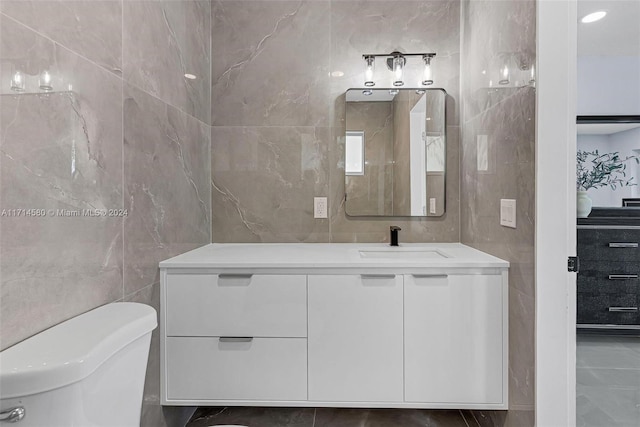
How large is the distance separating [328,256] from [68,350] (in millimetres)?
1084

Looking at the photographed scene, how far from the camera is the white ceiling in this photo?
8.16 feet

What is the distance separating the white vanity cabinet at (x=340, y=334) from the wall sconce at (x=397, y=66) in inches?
45.5

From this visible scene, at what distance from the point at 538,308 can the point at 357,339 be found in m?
0.70

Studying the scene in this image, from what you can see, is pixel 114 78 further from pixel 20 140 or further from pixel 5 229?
pixel 5 229

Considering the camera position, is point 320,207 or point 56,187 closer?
point 56,187

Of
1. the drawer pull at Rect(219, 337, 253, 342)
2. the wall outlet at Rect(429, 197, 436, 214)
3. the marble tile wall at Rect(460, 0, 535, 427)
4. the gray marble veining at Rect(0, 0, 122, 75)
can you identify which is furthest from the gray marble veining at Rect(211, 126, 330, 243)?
the gray marble veining at Rect(0, 0, 122, 75)

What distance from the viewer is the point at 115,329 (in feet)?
3.24

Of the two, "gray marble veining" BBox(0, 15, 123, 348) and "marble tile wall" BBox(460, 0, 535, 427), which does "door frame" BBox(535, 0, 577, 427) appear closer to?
"marble tile wall" BBox(460, 0, 535, 427)

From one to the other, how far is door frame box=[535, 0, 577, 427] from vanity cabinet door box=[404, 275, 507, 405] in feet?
0.75

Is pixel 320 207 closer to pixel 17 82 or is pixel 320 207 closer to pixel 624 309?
pixel 17 82

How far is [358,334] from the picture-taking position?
1592 mm

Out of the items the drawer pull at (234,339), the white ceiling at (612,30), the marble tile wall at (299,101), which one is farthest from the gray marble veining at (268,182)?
the white ceiling at (612,30)

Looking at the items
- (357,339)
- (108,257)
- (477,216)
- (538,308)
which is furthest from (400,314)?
(108,257)

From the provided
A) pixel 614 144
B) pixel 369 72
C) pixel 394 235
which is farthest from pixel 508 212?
pixel 614 144
